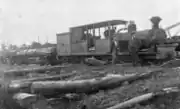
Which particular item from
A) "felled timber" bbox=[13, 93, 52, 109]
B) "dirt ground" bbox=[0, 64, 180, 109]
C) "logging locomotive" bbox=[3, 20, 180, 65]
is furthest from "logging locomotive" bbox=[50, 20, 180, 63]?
"felled timber" bbox=[13, 93, 52, 109]

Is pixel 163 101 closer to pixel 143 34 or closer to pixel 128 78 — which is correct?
pixel 128 78

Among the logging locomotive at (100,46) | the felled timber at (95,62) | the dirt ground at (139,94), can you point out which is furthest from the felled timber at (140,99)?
the felled timber at (95,62)

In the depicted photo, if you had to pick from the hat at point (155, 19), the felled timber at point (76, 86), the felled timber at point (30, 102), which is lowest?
the felled timber at point (30, 102)

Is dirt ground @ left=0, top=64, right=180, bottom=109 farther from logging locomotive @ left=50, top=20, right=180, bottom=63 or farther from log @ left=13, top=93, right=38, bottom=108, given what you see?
logging locomotive @ left=50, top=20, right=180, bottom=63

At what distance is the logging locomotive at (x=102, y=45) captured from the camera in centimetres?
1081

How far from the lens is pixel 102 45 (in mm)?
13875

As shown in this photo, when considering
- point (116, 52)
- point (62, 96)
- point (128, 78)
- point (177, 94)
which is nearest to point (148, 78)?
point (128, 78)

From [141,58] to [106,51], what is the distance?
8.71ft

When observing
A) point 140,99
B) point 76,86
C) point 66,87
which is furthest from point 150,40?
point 140,99

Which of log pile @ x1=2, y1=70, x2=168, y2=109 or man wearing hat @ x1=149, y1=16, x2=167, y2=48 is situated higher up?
man wearing hat @ x1=149, y1=16, x2=167, y2=48

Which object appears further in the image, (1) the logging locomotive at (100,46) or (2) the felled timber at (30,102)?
(1) the logging locomotive at (100,46)

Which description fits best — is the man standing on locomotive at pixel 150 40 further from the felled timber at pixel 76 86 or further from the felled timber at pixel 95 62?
the felled timber at pixel 76 86

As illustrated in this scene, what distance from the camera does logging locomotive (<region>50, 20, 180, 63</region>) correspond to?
10814 mm

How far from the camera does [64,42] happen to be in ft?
57.1
